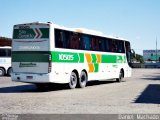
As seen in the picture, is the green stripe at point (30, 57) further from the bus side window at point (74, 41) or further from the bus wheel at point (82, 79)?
the bus wheel at point (82, 79)

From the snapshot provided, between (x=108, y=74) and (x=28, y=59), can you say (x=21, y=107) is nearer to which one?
(x=28, y=59)

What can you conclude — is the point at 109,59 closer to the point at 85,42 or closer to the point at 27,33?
the point at 85,42

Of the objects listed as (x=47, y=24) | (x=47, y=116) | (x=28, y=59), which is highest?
(x=47, y=24)

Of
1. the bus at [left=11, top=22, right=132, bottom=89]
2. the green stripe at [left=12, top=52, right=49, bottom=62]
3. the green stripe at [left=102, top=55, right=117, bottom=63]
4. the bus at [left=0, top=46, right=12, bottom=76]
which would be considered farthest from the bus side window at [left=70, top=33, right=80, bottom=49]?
the bus at [left=0, top=46, right=12, bottom=76]

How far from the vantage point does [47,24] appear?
1842cm

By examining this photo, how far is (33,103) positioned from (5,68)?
21.6 metres

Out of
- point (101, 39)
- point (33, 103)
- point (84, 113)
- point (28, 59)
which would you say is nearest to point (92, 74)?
point (101, 39)

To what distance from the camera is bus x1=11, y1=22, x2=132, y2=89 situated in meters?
18.3

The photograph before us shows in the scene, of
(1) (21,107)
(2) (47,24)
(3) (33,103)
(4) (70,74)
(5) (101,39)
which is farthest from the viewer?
(5) (101,39)

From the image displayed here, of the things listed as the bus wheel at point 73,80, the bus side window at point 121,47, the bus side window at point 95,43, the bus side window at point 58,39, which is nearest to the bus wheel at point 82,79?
the bus wheel at point 73,80

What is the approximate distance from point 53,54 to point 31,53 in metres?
1.06

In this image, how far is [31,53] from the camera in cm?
1855

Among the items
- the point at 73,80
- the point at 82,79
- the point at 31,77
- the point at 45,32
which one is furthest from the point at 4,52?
the point at 45,32

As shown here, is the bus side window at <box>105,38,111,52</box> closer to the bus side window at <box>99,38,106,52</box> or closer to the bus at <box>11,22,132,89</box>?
the bus side window at <box>99,38,106,52</box>
